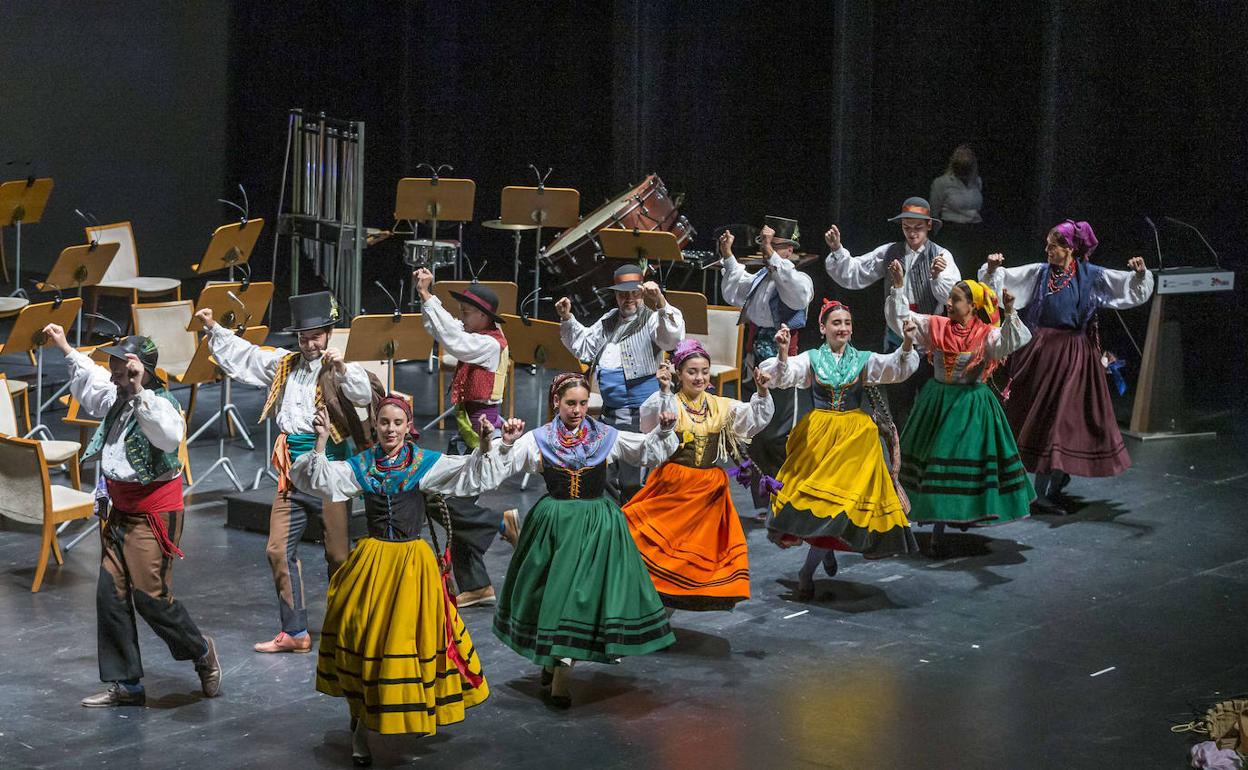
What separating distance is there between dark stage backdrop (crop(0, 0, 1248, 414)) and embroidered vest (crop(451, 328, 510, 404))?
4472 millimetres

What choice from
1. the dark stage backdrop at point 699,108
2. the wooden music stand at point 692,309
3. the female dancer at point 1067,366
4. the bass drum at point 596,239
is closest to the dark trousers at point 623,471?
the wooden music stand at point 692,309

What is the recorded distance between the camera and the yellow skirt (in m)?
6.72

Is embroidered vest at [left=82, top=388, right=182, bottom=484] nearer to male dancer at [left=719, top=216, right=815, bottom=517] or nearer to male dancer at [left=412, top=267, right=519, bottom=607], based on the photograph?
male dancer at [left=412, top=267, right=519, bottom=607]

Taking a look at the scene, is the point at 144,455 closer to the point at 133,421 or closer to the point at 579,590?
the point at 133,421

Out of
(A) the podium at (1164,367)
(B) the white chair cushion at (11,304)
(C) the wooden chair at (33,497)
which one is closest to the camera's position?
(C) the wooden chair at (33,497)

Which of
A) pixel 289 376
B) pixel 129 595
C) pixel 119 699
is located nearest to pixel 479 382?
pixel 289 376

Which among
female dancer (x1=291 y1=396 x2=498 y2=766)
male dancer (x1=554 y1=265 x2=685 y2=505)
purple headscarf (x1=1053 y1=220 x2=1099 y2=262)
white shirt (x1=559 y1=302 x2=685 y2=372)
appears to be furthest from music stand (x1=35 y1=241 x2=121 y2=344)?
purple headscarf (x1=1053 y1=220 x2=1099 y2=262)

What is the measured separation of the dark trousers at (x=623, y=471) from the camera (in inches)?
295

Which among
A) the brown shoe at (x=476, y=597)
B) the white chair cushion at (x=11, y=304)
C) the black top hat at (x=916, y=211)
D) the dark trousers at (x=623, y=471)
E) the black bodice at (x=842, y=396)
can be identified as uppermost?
the black top hat at (x=916, y=211)

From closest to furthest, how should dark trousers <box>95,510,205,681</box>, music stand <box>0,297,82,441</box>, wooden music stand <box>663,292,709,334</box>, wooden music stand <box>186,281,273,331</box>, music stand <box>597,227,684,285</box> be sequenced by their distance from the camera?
dark trousers <box>95,510,205,681</box>
wooden music stand <box>663,292,709,334</box>
music stand <box>0,297,82,441</box>
music stand <box>597,227,684,285</box>
wooden music stand <box>186,281,273,331</box>

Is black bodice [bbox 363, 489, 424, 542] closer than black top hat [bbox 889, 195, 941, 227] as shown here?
Yes

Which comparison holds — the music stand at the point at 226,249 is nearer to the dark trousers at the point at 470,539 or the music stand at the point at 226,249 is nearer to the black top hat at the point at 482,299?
the black top hat at the point at 482,299

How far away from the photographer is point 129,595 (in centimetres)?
571

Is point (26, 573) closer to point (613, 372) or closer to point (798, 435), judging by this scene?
point (613, 372)
